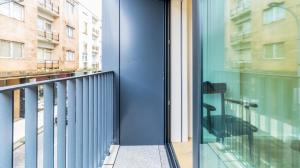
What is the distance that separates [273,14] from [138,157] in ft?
8.62

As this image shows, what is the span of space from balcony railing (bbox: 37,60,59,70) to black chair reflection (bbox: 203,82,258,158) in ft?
3.16

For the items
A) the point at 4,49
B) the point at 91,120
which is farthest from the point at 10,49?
the point at 91,120

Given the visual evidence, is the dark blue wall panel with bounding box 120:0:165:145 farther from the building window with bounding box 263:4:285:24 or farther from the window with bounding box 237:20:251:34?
the building window with bounding box 263:4:285:24

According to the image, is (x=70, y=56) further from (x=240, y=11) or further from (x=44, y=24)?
(x=240, y=11)

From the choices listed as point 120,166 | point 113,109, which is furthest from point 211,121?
point 113,109

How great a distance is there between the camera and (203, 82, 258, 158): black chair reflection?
37.7 inches

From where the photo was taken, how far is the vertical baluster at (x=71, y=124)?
168cm

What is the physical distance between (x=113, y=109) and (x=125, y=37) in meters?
0.97

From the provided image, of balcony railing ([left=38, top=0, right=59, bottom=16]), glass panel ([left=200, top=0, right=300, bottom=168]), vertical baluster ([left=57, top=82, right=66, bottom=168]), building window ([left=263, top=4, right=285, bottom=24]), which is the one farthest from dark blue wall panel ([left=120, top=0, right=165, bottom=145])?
building window ([left=263, top=4, right=285, bottom=24])

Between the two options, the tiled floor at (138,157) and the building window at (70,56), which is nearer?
the building window at (70,56)

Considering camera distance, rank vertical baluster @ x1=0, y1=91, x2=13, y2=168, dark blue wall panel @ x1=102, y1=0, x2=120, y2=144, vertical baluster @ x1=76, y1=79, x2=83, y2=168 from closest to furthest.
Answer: vertical baluster @ x1=0, y1=91, x2=13, y2=168, vertical baluster @ x1=76, y1=79, x2=83, y2=168, dark blue wall panel @ x1=102, y1=0, x2=120, y2=144

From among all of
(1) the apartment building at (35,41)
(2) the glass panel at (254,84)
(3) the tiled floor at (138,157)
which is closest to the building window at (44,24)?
(1) the apartment building at (35,41)

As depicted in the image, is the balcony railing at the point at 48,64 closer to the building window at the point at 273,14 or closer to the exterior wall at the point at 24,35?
the exterior wall at the point at 24,35

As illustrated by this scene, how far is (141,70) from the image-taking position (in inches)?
140
